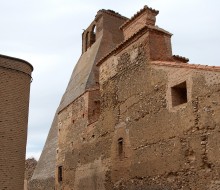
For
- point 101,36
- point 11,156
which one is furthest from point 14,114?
point 101,36

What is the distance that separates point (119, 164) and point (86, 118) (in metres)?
3.46

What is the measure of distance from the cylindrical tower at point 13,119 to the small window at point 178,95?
3.77 meters

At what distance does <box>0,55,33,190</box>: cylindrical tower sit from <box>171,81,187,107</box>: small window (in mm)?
3766

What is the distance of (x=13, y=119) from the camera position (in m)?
8.15

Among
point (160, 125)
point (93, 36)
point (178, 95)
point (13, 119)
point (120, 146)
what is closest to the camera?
point (13, 119)

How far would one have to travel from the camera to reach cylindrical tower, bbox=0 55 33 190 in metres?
7.78

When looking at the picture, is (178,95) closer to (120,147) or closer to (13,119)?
(120,147)

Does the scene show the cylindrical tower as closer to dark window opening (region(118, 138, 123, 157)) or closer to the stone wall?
the stone wall

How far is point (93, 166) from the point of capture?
41.0 ft

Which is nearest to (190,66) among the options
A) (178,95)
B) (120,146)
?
(178,95)

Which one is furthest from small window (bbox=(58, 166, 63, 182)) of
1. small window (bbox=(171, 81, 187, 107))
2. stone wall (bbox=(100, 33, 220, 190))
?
small window (bbox=(171, 81, 187, 107))

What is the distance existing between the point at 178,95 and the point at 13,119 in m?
4.22

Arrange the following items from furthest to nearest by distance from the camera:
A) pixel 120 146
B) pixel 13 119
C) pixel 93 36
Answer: pixel 93 36
pixel 120 146
pixel 13 119

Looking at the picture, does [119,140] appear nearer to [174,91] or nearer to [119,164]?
[119,164]
